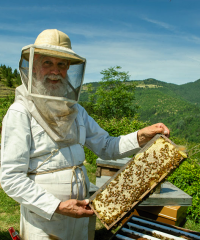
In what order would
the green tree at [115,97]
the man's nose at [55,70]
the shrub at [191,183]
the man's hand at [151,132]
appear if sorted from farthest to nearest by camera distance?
the green tree at [115,97] < the shrub at [191,183] < the man's hand at [151,132] < the man's nose at [55,70]

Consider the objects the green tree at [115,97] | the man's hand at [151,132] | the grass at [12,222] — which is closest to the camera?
the man's hand at [151,132]

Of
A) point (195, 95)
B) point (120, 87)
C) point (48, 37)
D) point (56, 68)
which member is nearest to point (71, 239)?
point (56, 68)

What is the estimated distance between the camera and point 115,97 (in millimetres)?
33312

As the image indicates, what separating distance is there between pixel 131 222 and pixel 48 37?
2085 mm

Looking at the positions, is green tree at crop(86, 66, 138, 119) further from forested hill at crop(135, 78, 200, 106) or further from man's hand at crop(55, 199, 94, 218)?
forested hill at crop(135, 78, 200, 106)

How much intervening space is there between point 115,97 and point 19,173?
3189cm

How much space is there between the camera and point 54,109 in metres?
1.98

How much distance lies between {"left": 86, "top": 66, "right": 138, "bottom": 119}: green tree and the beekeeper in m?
30.9

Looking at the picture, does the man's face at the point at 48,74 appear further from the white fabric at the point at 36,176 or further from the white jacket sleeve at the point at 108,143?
the white jacket sleeve at the point at 108,143

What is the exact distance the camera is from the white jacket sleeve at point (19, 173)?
1.79 m

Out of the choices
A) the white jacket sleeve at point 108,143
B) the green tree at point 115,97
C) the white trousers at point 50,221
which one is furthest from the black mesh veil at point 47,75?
the green tree at point 115,97

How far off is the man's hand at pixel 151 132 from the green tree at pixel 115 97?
30.5 metres

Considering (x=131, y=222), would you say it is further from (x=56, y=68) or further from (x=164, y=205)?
(x=56, y=68)

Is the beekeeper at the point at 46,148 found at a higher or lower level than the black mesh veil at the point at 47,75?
lower
